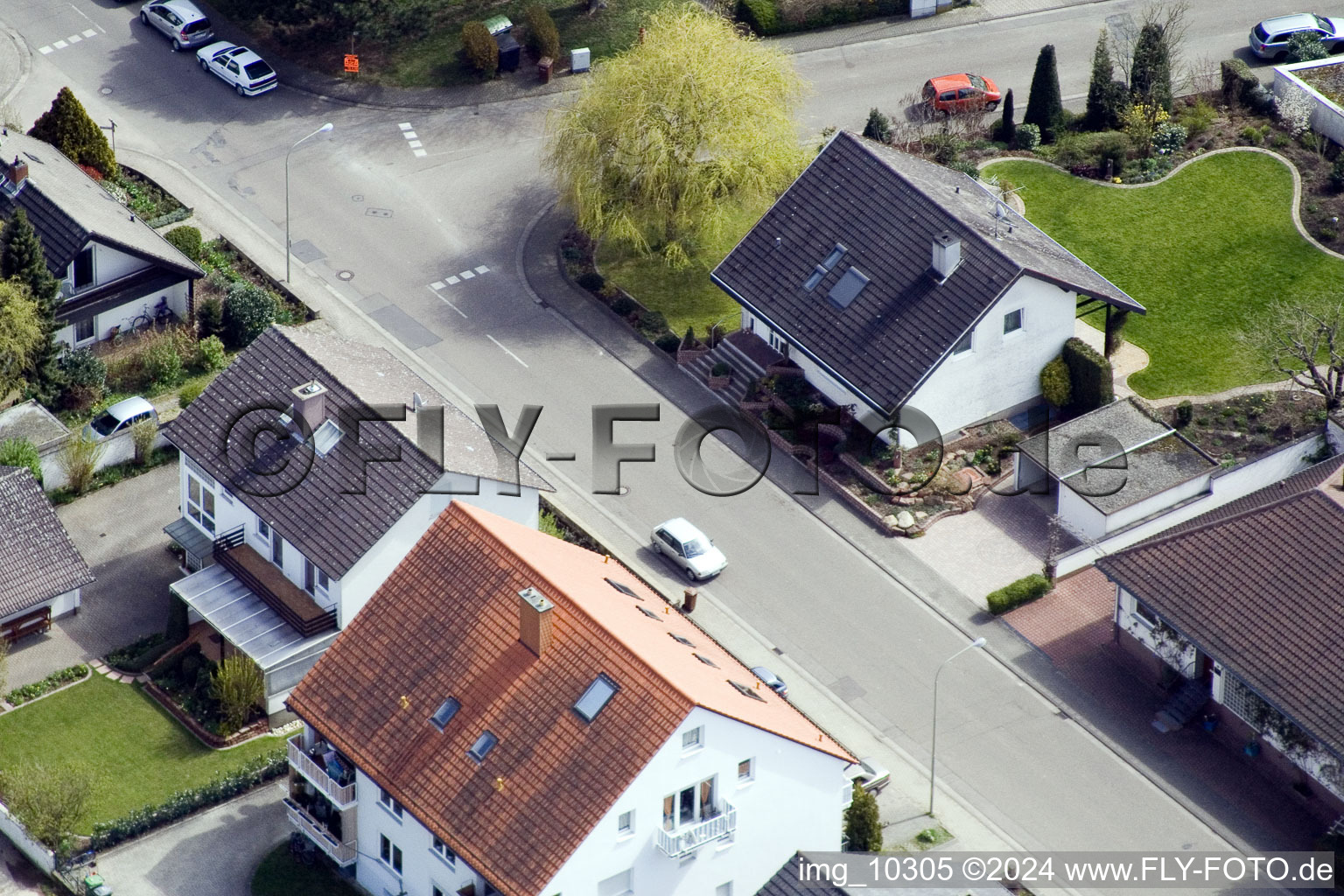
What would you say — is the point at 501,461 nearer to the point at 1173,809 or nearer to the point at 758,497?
the point at 758,497

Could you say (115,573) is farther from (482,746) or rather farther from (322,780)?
(482,746)

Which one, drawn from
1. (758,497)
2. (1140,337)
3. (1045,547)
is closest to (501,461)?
(758,497)

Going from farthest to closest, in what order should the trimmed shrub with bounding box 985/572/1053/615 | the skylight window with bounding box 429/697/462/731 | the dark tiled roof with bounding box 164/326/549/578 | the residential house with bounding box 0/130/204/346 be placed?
the residential house with bounding box 0/130/204/346, the trimmed shrub with bounding box 985/572/1053/615, the dark tiled roof with bounding box 164/326/549/578, the skylight window with bounding box 429/697/462/731

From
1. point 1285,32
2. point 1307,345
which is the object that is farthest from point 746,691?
point 1285,32

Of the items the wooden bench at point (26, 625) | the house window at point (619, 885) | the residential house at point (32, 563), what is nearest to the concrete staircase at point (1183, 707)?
the house window at point (619, 885)

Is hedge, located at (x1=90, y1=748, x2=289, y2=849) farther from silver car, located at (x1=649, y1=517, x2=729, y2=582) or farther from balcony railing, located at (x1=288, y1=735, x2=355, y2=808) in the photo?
silver car, located at (x1=649, y1=517, x2=729, y2=582)

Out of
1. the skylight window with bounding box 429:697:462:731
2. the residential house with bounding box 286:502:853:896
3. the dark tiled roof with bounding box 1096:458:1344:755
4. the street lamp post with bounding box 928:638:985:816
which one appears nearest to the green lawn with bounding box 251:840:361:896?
the residential house with bounding box 286:502:853:896
